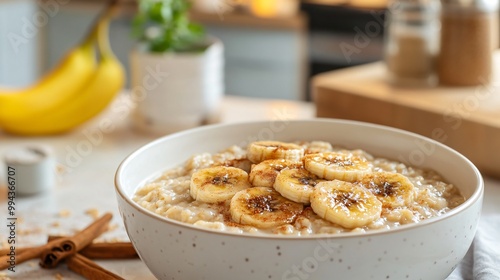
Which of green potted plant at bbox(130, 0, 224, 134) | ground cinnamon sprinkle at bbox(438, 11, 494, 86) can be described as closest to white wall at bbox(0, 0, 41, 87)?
green potted plant at bbox(130, 0, 224, 134)

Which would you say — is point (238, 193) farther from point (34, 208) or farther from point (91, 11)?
point (91, 11)

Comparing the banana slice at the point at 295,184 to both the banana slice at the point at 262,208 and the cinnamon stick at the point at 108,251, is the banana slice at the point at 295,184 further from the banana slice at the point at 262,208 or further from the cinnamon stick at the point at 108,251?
the cinnamon stick at the point at 108,251

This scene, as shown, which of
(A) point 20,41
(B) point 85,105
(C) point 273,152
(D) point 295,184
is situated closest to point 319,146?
(C) point 273,152

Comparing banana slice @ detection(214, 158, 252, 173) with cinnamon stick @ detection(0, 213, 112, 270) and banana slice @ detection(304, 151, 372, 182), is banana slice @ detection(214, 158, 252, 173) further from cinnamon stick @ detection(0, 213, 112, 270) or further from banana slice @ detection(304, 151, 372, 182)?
cinnamon stick @ detection(0, 213, 112, 270)

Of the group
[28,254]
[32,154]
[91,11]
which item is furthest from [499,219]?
[91,11]

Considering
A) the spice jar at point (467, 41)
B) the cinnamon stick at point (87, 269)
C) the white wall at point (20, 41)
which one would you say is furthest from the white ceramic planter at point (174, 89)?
the white wall at point (20, 41)

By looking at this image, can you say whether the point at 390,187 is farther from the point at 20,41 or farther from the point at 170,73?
the point at 20,41
